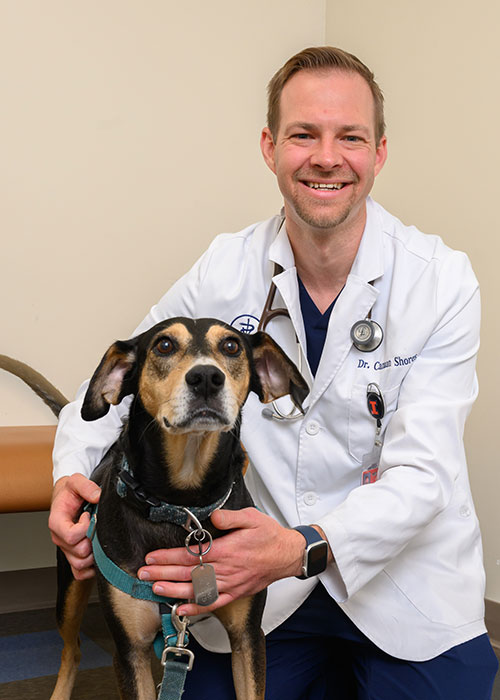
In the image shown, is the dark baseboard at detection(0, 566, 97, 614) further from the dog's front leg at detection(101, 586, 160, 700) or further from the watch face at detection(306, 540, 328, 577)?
the watch face at detection(306, 540, 328, 577)

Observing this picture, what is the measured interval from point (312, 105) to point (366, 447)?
31.8 inches

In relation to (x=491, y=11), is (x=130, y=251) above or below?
below

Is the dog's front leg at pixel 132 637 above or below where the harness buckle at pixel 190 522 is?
below

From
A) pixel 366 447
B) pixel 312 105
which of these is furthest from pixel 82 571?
pixel 312 105

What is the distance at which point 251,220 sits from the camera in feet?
11.3

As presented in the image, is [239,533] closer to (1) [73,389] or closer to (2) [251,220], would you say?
(1) [73,389]

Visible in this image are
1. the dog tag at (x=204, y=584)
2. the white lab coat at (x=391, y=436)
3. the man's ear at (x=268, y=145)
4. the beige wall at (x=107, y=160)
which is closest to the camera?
the dog tag at (x=204, y=584)

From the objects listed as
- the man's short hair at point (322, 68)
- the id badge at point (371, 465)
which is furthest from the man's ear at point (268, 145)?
the id badge at point (371, 465)

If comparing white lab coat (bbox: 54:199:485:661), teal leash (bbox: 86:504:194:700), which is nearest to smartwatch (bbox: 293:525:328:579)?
white lab coat (bbox: 54:199:485:661)

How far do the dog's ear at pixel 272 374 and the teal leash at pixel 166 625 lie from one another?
17.5 inches

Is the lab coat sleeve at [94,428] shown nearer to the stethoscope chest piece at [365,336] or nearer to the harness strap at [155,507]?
the harness strap at [155,507]

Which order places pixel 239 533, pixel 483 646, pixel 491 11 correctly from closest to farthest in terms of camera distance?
1. pixel 239 533
2. pixel 483 646
3. pixel 491 11

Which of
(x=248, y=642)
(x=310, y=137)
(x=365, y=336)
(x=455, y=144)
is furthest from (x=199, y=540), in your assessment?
(x=455, y=144)

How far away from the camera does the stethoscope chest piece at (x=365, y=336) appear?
65.9 inches
